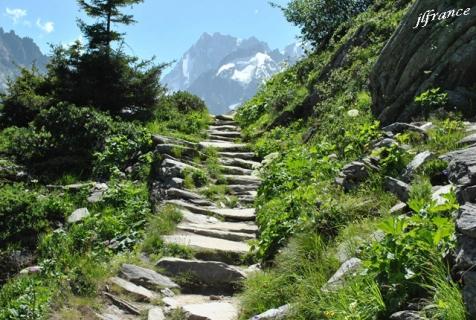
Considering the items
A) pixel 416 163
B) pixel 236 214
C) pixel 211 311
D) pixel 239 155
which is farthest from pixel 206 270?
pixel 239 155

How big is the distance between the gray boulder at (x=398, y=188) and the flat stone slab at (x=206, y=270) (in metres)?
2.74

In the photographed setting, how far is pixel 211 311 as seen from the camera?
22.9 ft

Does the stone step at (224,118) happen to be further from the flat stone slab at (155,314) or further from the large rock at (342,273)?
the large rock at (342,273)

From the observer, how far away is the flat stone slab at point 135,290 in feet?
24.6

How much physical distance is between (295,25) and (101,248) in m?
23.9

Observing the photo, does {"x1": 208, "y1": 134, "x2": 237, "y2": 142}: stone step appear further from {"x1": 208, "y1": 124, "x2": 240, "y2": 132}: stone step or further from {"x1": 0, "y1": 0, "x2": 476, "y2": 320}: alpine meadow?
{"x1": 208, "y1": 124, "x2": 240, "y2": 132}: stone step

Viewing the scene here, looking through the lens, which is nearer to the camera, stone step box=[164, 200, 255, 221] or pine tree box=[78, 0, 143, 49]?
stone step box=[164, 200, 255, 221]

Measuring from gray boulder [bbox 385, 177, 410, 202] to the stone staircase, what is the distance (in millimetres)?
2686

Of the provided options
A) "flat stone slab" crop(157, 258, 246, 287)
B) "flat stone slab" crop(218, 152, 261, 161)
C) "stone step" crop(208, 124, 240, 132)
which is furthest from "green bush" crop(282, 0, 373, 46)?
"flat stone slab" crop(157, 258, 246, 287)

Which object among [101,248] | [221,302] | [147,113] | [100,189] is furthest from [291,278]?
[147,113]

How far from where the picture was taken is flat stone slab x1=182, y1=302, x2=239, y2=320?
268 inches

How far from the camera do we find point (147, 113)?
728 inches

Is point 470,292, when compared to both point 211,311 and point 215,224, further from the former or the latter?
point 215,224

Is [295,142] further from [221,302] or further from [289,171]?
[221,302]
